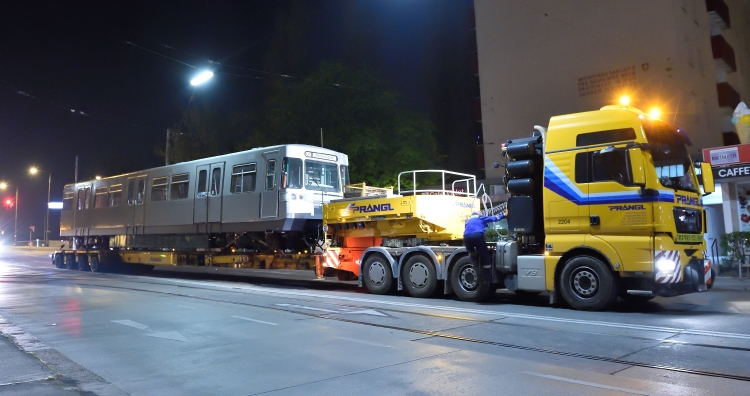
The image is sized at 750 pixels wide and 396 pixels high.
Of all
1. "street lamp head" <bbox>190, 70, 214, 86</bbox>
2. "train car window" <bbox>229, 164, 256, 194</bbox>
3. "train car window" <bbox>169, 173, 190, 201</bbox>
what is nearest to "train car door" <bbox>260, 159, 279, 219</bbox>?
"train car window" <bbox>229, 164, 256, 194</bbox>

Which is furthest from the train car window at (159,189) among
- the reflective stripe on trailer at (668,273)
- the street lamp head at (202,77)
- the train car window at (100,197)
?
the reflective stripe on trailer at (668,273)

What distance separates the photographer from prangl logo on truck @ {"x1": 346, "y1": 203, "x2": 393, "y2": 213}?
13078 mm

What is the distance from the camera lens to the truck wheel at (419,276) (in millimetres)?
12336

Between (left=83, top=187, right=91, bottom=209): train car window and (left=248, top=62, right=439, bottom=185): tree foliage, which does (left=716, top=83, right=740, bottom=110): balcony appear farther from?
(left=83, top=187, right=91, bottom=209): train car window

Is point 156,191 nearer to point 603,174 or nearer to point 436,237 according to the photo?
point 436,237

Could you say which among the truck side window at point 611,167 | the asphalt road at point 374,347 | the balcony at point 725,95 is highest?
the balcony at point 725,95

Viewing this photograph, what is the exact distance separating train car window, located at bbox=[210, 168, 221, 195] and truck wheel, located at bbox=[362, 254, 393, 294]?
6.16 meters

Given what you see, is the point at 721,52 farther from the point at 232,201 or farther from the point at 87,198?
the point at 87,198

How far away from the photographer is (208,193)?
696 inches

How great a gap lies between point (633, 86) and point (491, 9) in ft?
38.9

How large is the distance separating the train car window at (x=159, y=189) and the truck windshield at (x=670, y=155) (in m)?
15.7

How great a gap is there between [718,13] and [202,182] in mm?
32964

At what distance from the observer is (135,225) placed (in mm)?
21125

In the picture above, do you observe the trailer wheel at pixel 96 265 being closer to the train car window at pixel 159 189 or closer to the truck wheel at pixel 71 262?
the truck wheel at pixel 71 262
